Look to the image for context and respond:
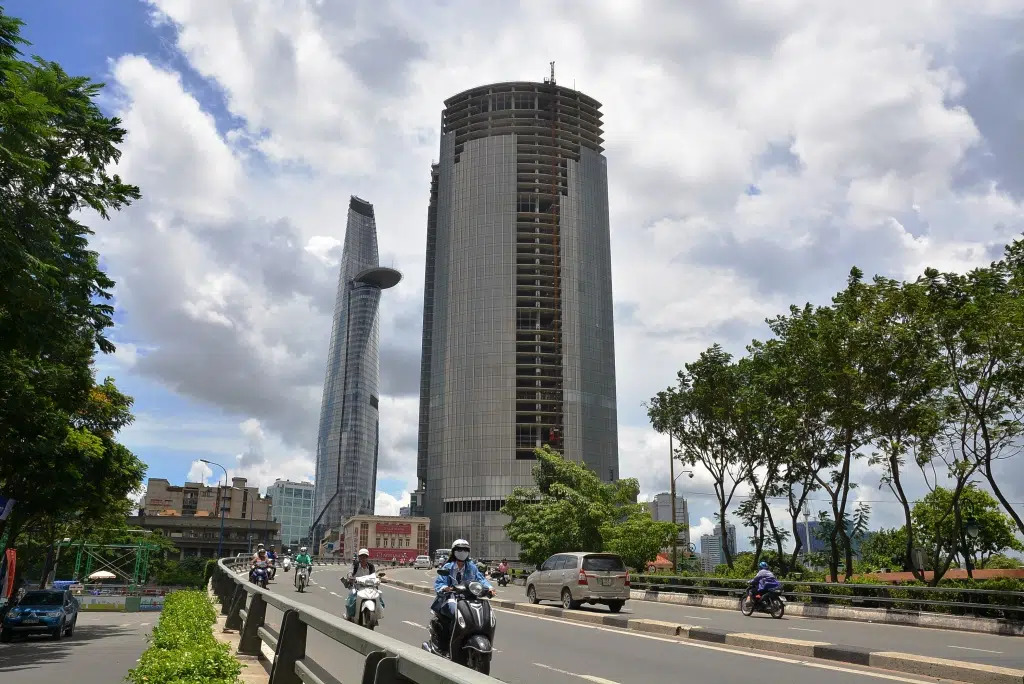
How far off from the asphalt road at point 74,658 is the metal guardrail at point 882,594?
1916 cm

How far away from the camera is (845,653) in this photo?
12.6 meters

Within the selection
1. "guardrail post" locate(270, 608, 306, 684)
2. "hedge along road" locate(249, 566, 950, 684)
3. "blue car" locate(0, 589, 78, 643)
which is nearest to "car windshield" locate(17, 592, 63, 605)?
"blue car" locate(0, 589, 78, 643)

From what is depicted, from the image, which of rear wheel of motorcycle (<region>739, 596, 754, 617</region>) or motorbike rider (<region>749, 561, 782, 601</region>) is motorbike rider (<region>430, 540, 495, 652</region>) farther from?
rear wheel of motorcycle (<region>739, 596, 754, 617</region>)

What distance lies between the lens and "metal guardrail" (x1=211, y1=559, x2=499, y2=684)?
3.48m

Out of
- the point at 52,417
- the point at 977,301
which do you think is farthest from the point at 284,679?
the point at 977,301

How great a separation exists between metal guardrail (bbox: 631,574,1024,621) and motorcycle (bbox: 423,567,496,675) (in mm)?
15928

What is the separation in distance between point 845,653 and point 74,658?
556 inches

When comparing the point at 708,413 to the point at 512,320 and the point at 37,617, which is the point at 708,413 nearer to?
the point at 37,617

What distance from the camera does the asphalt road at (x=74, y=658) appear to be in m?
12.3

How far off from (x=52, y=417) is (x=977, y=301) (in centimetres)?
2553

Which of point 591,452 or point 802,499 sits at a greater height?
point 591,452

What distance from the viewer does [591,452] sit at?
131 meters

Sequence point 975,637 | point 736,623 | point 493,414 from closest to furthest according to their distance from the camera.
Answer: point 975,637 < point 736,623 < point 493,414

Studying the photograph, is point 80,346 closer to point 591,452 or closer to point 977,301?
point 977,301
